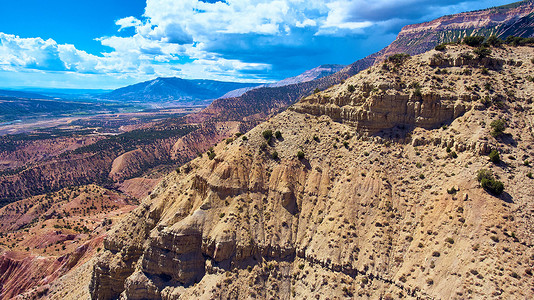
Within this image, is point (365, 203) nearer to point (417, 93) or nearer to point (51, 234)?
point (417, 93)

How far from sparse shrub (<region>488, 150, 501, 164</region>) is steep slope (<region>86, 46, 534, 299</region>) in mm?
497

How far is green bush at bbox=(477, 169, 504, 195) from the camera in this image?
3444 cm

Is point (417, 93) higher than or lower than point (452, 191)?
higher

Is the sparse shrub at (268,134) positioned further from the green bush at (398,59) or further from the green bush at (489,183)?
the green bush at (489,183)

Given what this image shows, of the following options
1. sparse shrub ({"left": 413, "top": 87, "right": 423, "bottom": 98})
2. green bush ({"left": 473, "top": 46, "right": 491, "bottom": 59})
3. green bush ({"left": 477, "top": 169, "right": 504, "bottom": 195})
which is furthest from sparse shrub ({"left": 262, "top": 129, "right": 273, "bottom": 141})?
green bush ({"left": 473, "top": 46, "right": 491, "bottom": 59})

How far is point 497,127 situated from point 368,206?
2058 cm

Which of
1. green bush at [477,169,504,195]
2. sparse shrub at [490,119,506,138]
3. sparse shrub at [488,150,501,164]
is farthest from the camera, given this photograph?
sparse shrub at [490,119,506,138]

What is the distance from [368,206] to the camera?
41906 mm

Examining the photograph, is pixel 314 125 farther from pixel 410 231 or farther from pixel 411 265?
pixel 411 265

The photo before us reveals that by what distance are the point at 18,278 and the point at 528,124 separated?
11212cm

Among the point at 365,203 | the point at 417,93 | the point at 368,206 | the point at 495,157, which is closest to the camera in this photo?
the point at 495,157

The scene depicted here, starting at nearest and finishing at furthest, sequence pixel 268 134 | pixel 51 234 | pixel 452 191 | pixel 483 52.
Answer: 1. pixel 452 191
2. pixel 483 52
3. pixel 268 134
4. pixel 51 234

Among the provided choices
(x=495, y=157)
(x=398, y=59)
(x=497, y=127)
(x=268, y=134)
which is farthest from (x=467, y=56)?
(x=268, y=134)

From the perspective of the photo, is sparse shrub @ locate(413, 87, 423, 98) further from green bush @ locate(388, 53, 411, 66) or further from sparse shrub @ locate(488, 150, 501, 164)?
sparse shrub @ locate(488, 150, 501, 164)
